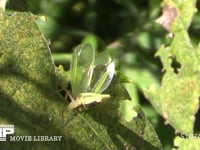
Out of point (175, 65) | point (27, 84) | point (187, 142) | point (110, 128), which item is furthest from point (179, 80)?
point (27, 84)

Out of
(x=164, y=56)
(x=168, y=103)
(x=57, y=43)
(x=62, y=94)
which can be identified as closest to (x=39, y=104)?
(x=62, y=94)

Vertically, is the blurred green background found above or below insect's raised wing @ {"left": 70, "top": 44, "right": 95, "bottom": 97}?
above

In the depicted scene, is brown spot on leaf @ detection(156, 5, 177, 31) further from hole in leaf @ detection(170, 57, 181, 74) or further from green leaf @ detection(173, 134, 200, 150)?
green leaf @ detection(173, 134, 200, 150)

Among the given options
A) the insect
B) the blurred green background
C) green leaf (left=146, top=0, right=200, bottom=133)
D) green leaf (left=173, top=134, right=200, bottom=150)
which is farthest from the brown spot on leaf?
the insect

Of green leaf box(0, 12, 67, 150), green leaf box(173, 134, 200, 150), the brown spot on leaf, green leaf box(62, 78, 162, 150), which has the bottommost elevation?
green leaf box(173, 134, 200, 150)

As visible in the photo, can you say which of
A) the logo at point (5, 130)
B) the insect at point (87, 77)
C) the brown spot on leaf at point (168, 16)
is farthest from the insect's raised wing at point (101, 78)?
the brown spot on leaf at point (168, 16)
